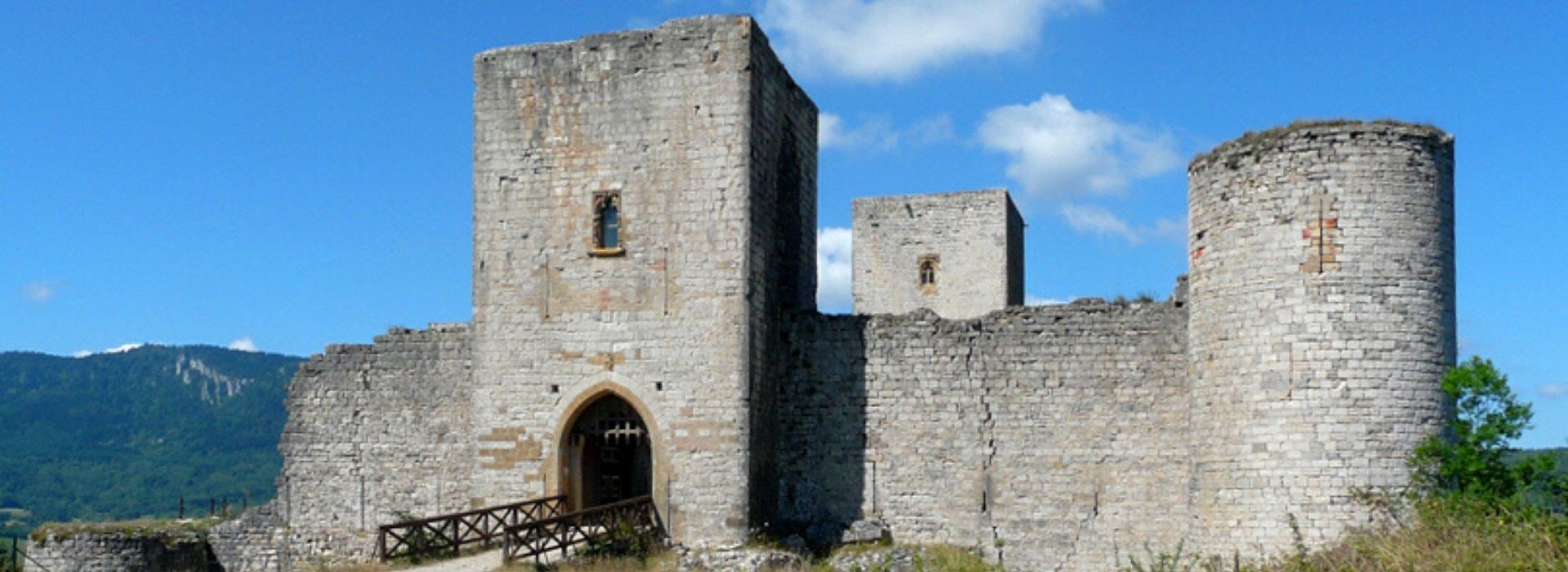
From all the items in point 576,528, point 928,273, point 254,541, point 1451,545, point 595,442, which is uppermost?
point 928,273

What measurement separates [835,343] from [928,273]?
11571mm

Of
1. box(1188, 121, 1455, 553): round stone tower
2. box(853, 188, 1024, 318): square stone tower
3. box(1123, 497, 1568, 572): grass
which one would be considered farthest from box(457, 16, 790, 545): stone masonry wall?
box(853, 188, 1024, 318): square stone tower

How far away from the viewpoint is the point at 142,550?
23359mm

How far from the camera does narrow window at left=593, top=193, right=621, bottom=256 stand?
20.0 meters

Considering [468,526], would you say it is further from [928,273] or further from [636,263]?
[928,273]

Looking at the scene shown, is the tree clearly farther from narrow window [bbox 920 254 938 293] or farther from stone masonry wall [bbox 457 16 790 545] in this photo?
narrow window [bbox 920 254 938 293]

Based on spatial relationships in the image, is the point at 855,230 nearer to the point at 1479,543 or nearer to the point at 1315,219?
the point at 1315,219

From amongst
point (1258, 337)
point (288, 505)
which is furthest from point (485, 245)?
point (1258, 337)

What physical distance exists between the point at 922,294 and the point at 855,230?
2133mm

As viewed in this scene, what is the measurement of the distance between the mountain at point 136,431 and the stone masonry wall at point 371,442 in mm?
82593

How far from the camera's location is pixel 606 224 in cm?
2022

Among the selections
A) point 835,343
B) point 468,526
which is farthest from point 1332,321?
point 468,526

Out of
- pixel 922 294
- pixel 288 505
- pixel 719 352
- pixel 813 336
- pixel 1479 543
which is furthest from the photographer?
pixel 922 294

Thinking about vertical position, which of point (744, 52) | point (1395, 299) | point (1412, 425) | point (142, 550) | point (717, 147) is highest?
point (744, 52)
